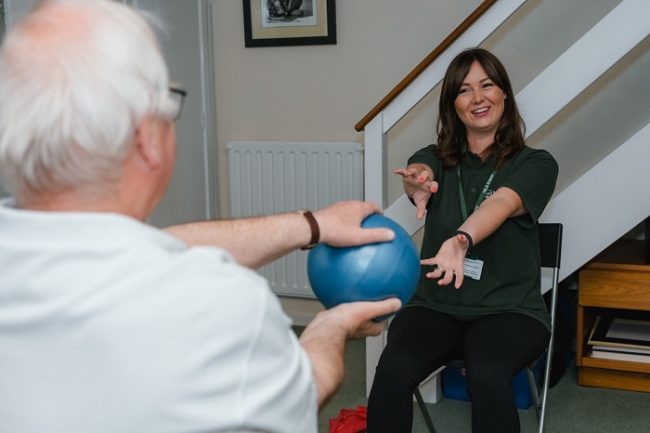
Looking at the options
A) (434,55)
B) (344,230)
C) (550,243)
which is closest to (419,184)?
(550,243)

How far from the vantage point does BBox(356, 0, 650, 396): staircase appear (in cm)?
283

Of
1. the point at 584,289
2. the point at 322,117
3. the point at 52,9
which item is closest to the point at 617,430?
the point at 584,289

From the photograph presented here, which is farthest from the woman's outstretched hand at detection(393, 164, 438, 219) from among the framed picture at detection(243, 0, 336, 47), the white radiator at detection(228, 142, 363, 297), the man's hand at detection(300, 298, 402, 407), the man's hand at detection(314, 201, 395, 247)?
the framed picture at detection(243, 0, 336, 47)

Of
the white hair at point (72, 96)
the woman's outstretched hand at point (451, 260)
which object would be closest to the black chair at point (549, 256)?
the woman's outstretched hand at point (451, 260)

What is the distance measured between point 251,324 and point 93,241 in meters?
0.22

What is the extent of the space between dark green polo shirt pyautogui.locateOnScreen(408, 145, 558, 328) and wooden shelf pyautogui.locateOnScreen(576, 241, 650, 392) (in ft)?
2.29

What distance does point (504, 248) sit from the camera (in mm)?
2662

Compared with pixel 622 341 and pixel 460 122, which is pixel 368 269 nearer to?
pixel 460 122

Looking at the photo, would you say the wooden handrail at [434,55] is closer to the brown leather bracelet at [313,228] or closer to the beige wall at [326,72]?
the beige wall at [326,72]

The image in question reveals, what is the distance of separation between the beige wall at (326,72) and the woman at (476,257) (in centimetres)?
111

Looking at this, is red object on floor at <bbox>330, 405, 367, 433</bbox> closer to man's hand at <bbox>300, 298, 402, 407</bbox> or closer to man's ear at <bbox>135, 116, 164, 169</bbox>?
man's hand at <bbox>300, 298, 402, 407</bbox>

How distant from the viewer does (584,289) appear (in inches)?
131

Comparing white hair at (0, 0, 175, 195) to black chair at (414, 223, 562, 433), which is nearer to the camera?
white hair at (0, 0, 175, 195)

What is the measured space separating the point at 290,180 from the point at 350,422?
152 cm
